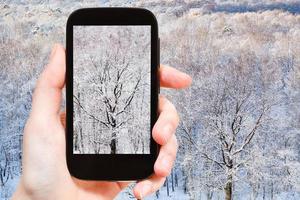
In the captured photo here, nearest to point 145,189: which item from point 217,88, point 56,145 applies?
point 56,145

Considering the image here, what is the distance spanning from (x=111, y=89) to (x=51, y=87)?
0.11 meters

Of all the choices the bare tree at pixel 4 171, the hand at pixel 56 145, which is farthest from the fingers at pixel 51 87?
the bare tree at pixel 4 171

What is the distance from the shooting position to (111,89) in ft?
2.41

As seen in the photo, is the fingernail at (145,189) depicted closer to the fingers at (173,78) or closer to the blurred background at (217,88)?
the fingers at (173,78)

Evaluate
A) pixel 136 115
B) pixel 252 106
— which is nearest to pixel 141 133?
A: pixel 136 115

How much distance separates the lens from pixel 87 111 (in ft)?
2.34

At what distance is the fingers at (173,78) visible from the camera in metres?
0.66

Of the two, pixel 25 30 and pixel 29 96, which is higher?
pixel 25 30

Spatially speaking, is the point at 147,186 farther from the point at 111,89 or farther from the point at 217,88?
the point at 217,88

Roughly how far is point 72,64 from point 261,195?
1.70m

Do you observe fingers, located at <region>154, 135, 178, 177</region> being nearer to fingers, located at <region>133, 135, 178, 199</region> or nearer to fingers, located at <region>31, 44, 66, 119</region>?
fingers, located at <region>133, 135, 178, 199</region>

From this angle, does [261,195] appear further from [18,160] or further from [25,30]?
[25,30]

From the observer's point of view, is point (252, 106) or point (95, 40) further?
point (252, 106)

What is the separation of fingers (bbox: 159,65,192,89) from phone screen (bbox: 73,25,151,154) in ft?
0.09
